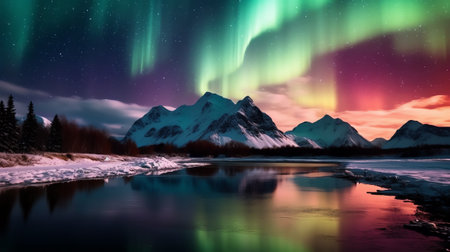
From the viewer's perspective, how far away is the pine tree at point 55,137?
97.4 metres

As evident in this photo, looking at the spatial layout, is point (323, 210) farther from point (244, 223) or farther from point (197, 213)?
point (197, 213)

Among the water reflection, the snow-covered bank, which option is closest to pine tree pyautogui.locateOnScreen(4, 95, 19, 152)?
the snow-covered bank

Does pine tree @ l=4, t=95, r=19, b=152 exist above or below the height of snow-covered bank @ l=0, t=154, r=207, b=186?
above

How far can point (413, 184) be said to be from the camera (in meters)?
26.6

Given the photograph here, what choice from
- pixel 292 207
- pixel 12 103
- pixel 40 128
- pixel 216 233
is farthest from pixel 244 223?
pixel 40 128

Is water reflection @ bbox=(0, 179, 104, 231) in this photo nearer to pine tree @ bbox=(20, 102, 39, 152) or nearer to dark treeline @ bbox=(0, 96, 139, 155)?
dark treeline @ bbox=(0, 96, 139, 155)

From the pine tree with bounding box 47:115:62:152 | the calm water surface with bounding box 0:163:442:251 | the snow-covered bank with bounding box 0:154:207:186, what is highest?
the pine tree with bounding box 47:115:62:152

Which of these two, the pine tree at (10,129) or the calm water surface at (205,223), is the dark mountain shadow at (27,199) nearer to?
the calm water surface at (205,223)

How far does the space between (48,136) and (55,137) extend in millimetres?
11959

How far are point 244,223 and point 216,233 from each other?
2.07m

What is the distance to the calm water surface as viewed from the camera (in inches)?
423

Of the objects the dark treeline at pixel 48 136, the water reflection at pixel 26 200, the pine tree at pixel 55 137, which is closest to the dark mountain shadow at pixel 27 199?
the water reflection at pixel 26 200

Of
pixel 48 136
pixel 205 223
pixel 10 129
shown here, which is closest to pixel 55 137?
pixel 48 136

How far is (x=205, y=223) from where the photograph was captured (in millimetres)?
14094
